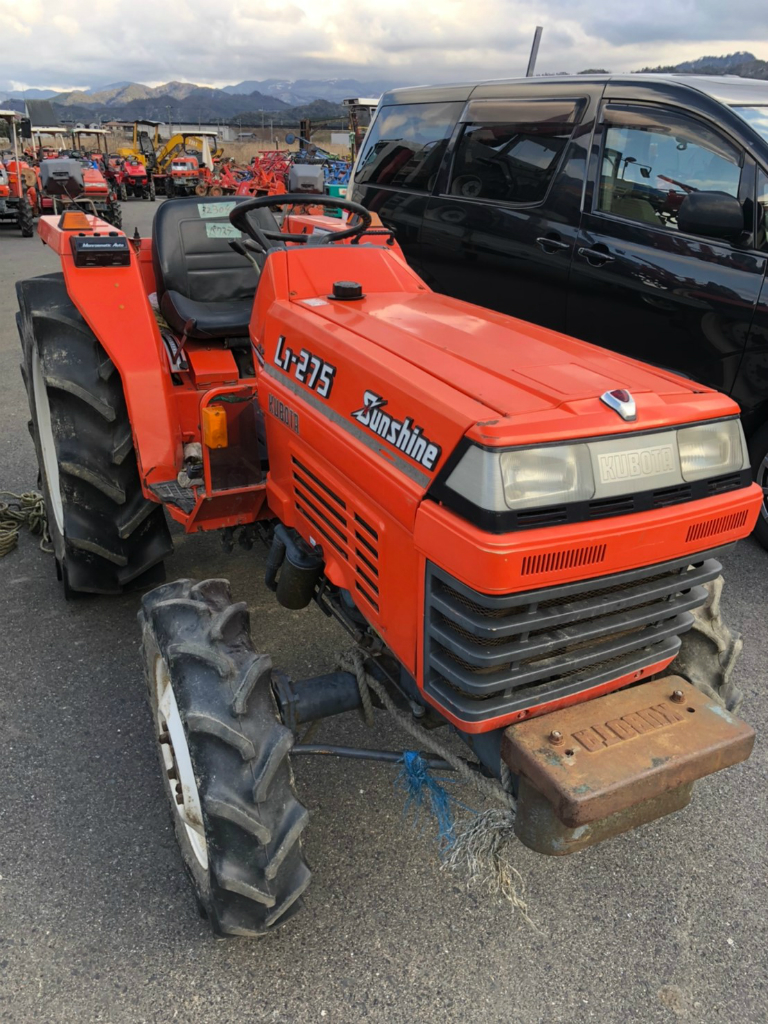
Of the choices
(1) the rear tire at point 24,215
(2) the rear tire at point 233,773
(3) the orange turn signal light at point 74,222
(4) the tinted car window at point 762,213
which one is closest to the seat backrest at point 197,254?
(3) the orange turn signal light at point 74,222

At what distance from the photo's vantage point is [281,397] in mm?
2156

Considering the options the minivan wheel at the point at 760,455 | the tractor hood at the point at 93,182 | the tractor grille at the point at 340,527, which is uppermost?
the tractor grille at the point at 340,527

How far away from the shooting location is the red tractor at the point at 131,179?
23266mm

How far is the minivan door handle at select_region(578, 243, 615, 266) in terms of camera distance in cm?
362

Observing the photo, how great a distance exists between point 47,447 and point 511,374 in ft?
7.05

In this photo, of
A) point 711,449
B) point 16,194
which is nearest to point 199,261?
point 711,449

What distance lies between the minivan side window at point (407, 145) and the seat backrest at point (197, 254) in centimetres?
158

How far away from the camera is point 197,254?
10.9 feet

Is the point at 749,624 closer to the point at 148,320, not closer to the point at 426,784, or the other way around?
the point at 426,784

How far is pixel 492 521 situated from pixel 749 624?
225 centimetres

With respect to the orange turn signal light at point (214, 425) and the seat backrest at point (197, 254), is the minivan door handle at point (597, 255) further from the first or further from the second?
the orange turn signal light at point (214, 425)

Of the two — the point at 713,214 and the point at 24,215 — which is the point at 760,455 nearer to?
the point at 713,214

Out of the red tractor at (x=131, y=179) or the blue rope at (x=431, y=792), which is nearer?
the blue rope at (x=431, y=792)

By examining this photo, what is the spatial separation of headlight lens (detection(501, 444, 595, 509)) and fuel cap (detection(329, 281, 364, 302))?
1.00m
